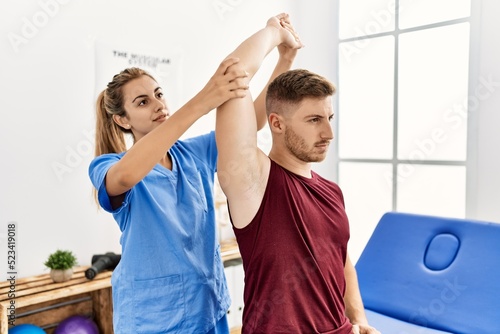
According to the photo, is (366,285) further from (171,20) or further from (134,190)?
(171,20)

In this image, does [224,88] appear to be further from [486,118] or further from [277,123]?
[486,118]

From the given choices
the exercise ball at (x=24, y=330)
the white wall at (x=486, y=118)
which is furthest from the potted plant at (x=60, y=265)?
the white wall at (x=486, y=118)

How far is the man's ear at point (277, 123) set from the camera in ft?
4.02

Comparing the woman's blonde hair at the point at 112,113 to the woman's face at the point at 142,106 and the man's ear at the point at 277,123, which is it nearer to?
the woman's face at the point at 142,106

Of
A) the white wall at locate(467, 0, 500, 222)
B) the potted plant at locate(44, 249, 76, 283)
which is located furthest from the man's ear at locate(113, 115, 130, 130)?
the white wall at locate(467, 0, 500, 222)

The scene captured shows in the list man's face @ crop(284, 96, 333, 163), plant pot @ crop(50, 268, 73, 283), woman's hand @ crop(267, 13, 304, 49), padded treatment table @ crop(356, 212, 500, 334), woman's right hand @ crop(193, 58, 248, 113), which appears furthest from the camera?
plant pot @ crop(50, 268, 73, 283)

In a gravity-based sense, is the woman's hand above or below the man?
above

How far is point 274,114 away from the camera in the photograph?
48.6 inches

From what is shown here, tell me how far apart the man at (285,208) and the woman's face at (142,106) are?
0.32 metres

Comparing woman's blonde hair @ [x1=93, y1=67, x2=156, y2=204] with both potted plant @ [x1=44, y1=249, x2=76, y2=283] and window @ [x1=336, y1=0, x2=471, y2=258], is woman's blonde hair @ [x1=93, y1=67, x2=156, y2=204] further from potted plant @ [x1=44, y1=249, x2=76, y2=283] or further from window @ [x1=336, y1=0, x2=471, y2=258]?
window @ [x1=336, y1=0, x2=471, y2=258]

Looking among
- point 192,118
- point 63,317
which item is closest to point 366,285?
point 192,118

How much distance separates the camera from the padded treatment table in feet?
5.71

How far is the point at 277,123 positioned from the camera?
123 centimetres

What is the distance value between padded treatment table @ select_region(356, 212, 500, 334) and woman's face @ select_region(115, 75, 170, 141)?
1182 millimetres
